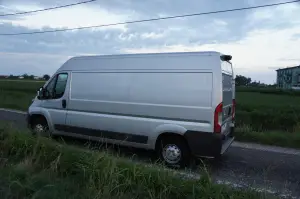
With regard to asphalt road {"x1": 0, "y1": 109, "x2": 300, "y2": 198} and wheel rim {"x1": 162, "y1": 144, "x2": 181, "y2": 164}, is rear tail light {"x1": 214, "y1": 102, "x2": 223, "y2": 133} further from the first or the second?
wheel rim {"x1": 162, "y1": 144, "x2": 181, "y2": 164}

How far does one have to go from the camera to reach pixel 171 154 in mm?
6590

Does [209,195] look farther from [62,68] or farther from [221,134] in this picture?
[62,68]

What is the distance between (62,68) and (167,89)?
3091 millimetres

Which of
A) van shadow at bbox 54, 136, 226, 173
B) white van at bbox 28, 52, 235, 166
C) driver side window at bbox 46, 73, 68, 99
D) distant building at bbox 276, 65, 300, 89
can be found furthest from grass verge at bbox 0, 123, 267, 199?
distant building at bbox 276, 65, 300, 89

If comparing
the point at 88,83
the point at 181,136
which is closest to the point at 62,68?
the point at 88,83

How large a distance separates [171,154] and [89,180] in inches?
97.7

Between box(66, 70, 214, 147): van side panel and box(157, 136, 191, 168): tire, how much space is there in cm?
30

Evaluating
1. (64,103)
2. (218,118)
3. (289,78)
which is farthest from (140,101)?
(289,78)

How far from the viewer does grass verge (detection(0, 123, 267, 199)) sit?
13.3 ft

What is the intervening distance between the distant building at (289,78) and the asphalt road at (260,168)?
78719mm

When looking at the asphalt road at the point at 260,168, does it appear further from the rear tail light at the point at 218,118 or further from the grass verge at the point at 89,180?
the rear tail light at the point at 218,118

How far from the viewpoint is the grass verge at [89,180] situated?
405cm

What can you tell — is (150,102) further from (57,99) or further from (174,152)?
(57,99)

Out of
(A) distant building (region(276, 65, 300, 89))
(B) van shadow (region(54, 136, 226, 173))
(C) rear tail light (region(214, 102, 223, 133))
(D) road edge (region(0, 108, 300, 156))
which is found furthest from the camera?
(A) distant building (region(276, 65, 300, 89))
